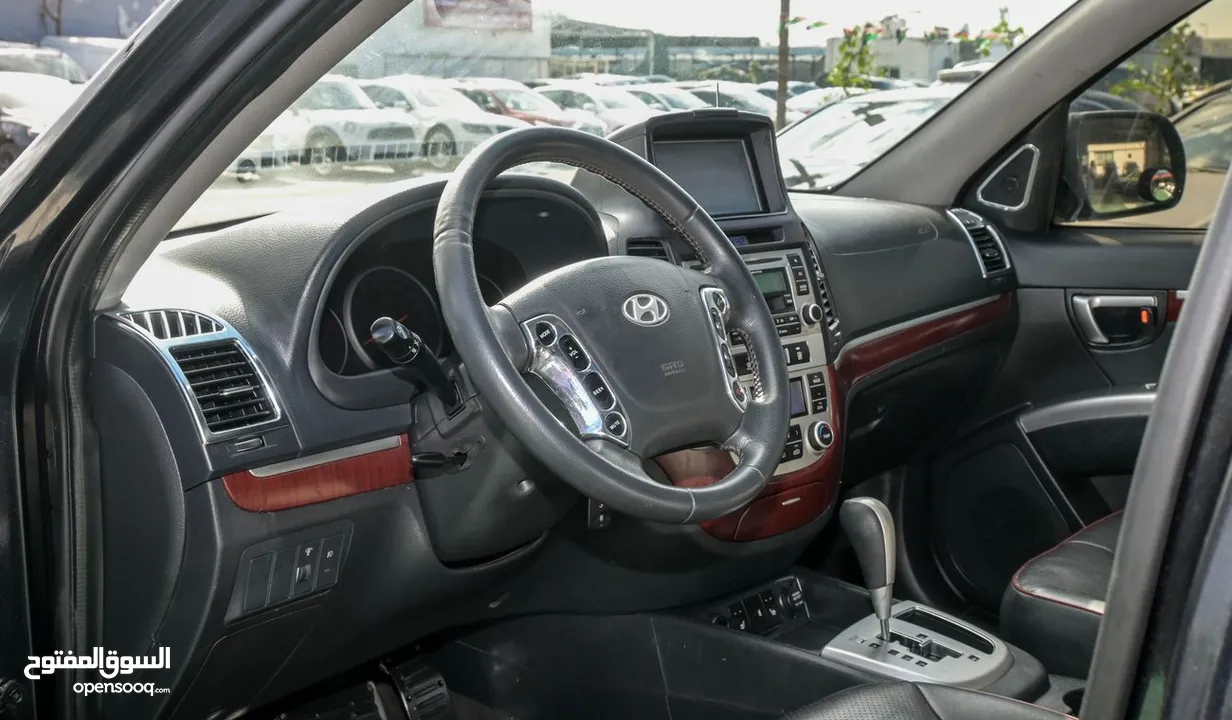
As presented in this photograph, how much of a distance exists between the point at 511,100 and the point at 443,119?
5.3 inches

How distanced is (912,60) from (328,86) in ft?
7.23

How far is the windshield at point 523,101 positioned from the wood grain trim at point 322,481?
65cm

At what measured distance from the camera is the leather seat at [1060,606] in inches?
90.4

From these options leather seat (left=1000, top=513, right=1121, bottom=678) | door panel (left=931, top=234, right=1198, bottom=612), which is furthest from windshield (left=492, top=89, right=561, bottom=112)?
door panel (left=931, top=234, right=1198, bottom=612)

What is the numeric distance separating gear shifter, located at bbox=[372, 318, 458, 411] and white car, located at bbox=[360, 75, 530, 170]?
1.53ft

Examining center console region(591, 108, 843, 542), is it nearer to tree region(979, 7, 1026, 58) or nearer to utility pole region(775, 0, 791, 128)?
utility pole region(775, 0, 791, 128)

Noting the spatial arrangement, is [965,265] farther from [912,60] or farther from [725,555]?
[725,555]

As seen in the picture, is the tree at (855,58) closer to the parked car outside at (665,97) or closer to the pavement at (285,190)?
the parked car outside at (665,97)

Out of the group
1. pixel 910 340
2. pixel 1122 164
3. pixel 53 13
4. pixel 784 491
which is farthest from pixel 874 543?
pixel 53 13

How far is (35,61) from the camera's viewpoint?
193 centimetres

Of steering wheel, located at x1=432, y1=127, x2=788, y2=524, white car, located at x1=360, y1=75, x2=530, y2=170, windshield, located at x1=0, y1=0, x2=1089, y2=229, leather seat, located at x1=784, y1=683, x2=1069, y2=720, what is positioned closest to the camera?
leather seat, located at x1=784, y1=683, x2=1069, y2=720

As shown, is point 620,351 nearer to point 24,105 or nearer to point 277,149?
point 277,149

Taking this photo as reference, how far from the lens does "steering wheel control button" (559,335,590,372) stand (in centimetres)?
166

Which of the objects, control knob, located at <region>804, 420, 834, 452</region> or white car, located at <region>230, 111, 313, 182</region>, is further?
control knob, located at <region>804, 420, 834, 452</region>
